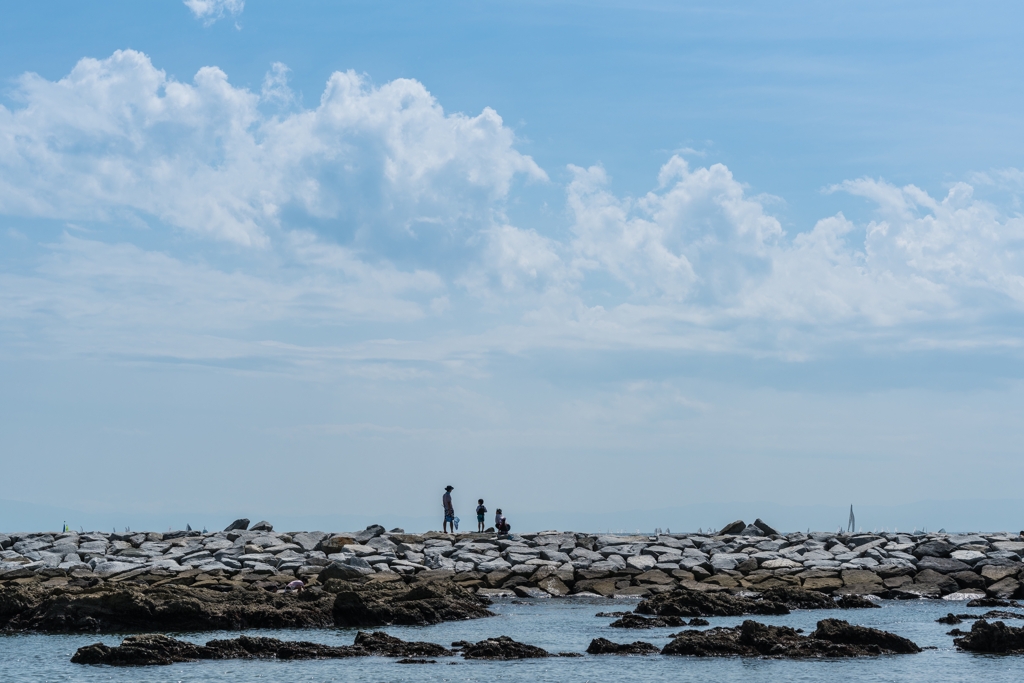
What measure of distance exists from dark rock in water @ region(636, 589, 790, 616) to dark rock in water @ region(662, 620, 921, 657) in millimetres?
5301

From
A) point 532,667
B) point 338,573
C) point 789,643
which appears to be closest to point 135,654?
point 532,667

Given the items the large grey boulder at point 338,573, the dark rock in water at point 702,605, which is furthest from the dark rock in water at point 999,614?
the large grey boulder at point 338,573

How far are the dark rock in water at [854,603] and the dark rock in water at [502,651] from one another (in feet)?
38.6

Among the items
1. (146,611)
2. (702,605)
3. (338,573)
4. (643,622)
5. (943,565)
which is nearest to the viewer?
(146,611)

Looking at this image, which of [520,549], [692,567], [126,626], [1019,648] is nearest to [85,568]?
[126,626]

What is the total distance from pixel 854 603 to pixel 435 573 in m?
11.6

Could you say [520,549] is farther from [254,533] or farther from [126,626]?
[126,626]

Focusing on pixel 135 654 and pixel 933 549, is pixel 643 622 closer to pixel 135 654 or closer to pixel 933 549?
pixel 135 654

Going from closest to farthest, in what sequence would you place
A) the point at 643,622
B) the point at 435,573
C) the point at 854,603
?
the point at 643,622, the point at 854,603, the point at 435,573

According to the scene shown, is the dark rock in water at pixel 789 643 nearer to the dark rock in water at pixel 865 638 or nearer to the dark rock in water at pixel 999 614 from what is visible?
the dark rock in water at pixel 865 638

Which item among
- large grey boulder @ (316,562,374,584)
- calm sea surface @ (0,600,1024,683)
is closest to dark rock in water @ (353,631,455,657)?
calm sea surface @ (0,600,1024,683)

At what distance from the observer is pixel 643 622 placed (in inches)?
975

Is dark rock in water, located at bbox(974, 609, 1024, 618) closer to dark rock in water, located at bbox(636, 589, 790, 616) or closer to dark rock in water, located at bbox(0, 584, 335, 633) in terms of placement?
dark rock in water, located at bbox(636, 589, 790, 616)

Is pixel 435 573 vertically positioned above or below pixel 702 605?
above
